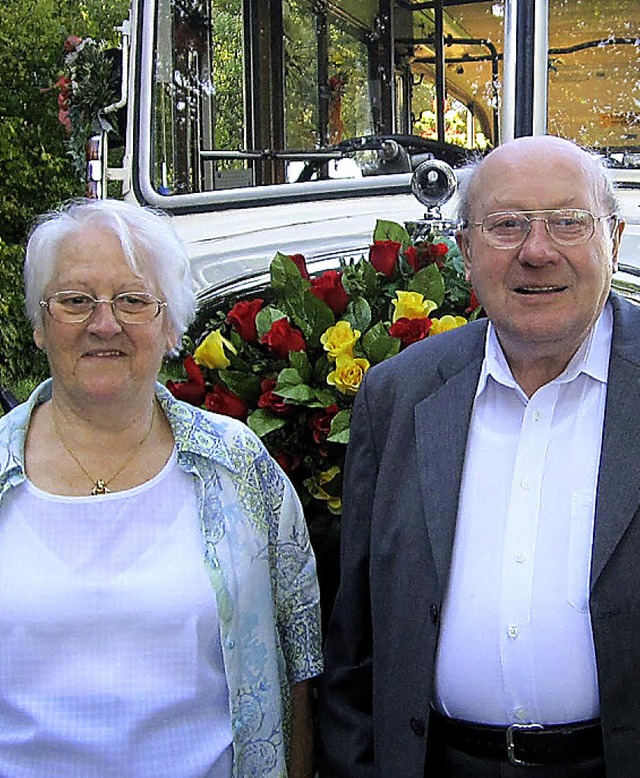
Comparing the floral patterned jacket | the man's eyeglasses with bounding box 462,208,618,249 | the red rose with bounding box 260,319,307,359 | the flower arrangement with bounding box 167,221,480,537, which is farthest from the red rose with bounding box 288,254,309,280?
the man's eyeglasses with bounding box 462,208,618,249

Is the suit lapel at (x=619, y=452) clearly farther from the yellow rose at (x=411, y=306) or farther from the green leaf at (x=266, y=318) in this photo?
the green leaf at (x=266, y=318)

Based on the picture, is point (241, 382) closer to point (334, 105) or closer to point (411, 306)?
point (411, 306)


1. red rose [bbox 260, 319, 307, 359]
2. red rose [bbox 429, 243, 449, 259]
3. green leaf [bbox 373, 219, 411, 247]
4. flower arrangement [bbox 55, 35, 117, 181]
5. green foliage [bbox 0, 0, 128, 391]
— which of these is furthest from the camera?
green foliage [bbox 0, 0, 128, 391]

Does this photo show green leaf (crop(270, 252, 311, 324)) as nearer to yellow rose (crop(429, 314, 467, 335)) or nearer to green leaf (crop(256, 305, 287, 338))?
Answer: green leaf (crop(256, 305, 287, 338))

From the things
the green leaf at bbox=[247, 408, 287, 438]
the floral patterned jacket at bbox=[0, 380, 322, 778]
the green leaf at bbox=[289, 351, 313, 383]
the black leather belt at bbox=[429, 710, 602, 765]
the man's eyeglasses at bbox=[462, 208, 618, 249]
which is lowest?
the black leather belt at bbox=[429, 710, 602, 765]

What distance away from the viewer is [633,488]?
1758mm

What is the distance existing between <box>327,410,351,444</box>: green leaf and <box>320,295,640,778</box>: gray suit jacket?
1.24 feet

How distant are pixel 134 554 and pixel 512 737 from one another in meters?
0.73

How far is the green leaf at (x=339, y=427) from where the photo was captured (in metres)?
2.45

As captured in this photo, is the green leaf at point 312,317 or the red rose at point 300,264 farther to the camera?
the red rose at point 300,264

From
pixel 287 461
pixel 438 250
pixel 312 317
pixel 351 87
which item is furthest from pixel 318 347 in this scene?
pixel 351 87

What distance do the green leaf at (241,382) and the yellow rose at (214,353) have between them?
0.03 m

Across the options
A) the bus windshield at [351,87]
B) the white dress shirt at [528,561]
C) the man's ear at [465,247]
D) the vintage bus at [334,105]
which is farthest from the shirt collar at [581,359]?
the bus windshield at [351,87]

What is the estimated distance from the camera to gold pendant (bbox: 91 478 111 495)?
2.01 m
